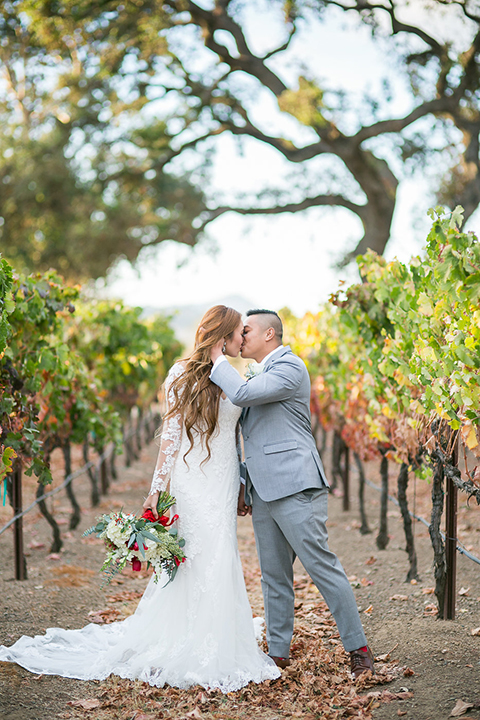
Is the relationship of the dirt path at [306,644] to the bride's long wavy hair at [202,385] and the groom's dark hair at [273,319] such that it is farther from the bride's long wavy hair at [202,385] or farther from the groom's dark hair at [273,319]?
the groom's dark hair at [273,319]

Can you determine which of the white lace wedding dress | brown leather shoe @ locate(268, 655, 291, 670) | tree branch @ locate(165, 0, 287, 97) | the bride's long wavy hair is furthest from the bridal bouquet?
tree branch @ locate(165, 0, 287, 97)

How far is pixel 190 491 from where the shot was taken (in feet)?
12.6

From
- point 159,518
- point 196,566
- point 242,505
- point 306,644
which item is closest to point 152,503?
point 159,518

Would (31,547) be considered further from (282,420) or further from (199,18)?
(199,18)

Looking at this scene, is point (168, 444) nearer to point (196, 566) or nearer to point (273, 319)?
point (196, 566)

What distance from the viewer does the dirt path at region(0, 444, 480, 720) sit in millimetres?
3299

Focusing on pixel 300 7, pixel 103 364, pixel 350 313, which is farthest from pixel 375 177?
pixel 350 313

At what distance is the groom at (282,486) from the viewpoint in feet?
11.7

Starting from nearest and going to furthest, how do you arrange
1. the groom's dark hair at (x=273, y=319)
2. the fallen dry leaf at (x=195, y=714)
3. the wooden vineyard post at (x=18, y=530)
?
1. the fallen dry leaf at (x=195, y=714)
2. the groom's dark hair at (x=273, y=319)
3. the wooden vineyard post at (x=18, y=530)

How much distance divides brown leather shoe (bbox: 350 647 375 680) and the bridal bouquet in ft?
3.47

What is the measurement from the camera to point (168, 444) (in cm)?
378

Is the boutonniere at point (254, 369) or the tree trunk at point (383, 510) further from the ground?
the boutonniere at point (254, 369)

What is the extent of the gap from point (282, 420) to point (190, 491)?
0.67 metres

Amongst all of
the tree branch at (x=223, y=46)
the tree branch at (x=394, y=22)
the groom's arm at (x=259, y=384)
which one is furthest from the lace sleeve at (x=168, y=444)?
the tree branch at (x=223, y=46)
